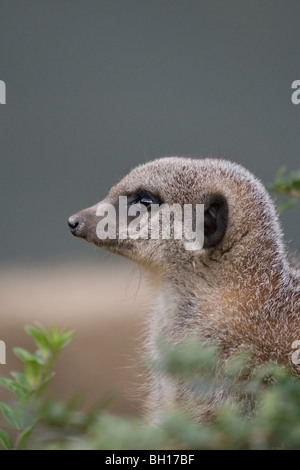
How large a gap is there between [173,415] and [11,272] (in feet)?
16.4

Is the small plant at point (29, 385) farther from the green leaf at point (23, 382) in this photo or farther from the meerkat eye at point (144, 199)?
the meerkat eye at point (144, 199)

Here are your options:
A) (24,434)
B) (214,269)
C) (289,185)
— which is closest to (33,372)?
(24,434)

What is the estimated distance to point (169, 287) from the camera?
2299 mm

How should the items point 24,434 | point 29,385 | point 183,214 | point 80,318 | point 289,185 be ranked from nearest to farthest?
point 24,434 < point 29,385 < point 289,185 < point 183,214 < point 80,318

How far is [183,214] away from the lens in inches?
91.3

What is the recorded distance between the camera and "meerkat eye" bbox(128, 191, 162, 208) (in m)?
2.36

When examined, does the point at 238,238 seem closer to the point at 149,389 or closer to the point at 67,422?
the point at 149,389

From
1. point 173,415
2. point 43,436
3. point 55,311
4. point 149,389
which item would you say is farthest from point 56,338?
point 55,311

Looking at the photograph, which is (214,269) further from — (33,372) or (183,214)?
(33,372)

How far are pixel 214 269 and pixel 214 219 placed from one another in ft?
0.46

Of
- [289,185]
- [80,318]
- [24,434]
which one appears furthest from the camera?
[80,318]

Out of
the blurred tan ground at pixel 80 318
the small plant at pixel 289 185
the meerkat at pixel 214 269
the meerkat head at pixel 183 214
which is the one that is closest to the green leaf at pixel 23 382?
the small plant at pixel 289 185

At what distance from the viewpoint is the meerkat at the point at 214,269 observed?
198 cm
